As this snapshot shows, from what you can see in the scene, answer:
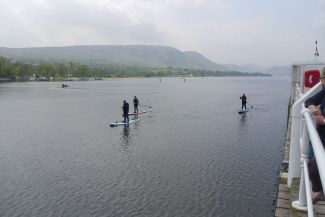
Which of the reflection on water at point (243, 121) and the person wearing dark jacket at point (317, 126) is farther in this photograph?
the reflection on water at point (243, 121)

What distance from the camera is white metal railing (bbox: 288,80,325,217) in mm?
3365

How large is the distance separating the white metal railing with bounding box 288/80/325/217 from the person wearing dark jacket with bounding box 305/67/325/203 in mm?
118

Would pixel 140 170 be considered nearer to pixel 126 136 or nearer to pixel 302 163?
pixel 126 136

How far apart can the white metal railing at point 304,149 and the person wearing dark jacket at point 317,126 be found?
12cm

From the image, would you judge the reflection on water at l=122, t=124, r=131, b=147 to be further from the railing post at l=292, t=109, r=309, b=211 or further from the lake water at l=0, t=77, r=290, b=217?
the railing post at l=292, t=109, r=309, b=211

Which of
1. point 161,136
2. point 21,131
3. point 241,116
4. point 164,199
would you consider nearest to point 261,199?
point 164,199

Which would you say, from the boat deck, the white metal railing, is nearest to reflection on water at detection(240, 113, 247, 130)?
the boat deck

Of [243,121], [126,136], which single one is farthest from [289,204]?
[243,121]

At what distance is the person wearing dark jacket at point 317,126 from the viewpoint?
496 centimetres

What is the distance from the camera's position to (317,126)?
584 cm

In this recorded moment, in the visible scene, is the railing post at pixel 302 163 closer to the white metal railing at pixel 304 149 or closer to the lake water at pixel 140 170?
the white metal railing at pixel 304 149

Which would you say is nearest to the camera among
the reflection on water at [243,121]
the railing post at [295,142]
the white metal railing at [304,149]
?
the white metal railing at [304,149]

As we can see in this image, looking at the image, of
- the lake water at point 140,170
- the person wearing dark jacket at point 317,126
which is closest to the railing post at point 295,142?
the person wearing dark jacket at point 317,126

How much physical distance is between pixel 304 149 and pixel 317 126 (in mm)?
549
